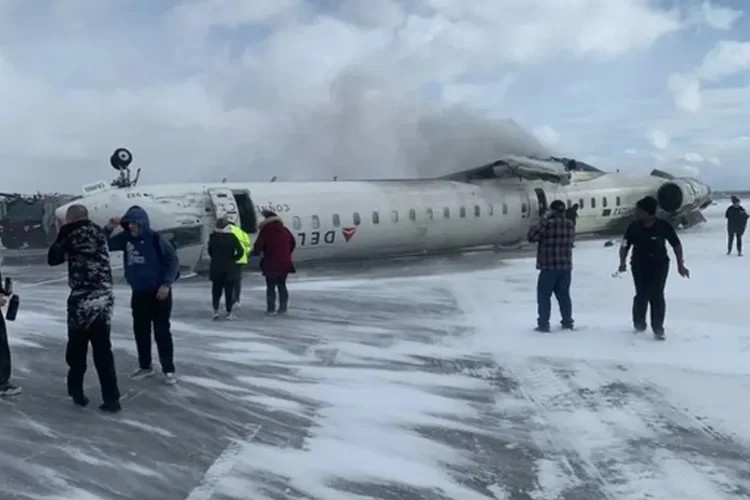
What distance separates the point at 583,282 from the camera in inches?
661

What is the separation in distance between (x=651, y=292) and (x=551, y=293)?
130 cm

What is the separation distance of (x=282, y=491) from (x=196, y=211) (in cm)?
1516

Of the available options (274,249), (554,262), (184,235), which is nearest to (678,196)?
(184,235)

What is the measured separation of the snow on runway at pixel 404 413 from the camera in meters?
5.66

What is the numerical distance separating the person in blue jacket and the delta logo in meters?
14.0

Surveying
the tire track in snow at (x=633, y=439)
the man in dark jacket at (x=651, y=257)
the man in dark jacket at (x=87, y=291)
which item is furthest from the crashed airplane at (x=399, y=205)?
the tire track in snow at (x=633, y=439)

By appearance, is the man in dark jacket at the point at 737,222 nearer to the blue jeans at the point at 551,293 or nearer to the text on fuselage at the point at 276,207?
the text on fuselage at the point at 276,207

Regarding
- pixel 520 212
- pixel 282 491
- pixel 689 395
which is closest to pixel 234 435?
pixel 282 491

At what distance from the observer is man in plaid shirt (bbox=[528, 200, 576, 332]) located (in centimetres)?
1119

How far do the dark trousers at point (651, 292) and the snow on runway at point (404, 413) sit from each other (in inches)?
11.3

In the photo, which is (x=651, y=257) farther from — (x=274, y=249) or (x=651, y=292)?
(x=274, y=249)

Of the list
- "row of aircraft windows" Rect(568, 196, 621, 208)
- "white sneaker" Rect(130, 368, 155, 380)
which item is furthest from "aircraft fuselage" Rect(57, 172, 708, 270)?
"white sneaker" Rect(130, 368, 155, 380)

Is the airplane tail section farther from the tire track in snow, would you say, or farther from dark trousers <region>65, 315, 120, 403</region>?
dark trousers <region>65, 315, 120, 403</region>

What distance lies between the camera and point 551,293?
11203mm
